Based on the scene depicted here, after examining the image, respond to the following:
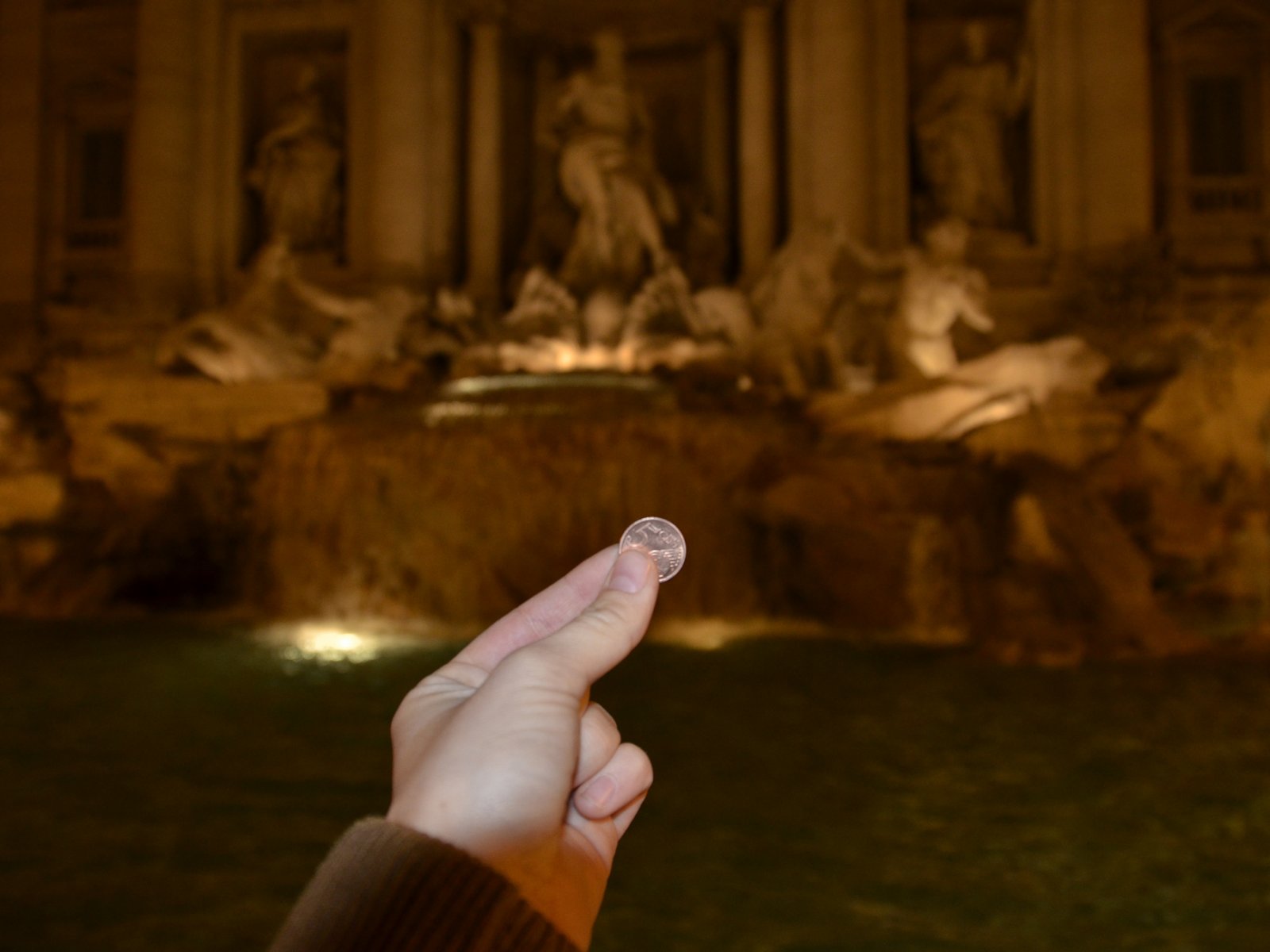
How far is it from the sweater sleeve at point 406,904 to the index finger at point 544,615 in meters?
0.30

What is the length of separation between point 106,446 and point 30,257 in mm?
7170

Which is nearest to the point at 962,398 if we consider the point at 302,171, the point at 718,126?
the point at 718,126

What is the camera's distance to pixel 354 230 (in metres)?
12.3

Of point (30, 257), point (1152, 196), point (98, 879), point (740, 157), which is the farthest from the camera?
point (30, 257)

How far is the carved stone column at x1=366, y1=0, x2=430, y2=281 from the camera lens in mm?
11719

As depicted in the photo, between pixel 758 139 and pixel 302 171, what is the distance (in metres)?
5.91

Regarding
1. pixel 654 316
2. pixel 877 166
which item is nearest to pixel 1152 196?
pixel 877 166

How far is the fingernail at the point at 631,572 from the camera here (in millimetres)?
1045

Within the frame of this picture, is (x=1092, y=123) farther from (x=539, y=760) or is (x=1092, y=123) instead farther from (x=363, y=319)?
(x=539, y=760)

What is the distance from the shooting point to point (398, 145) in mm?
11812

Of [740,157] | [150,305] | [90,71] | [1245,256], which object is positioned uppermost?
[90,71]

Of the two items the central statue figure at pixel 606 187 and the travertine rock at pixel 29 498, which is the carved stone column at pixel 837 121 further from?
the travertine rock at pixel 29 498

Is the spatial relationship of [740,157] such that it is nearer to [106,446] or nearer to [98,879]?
[106,446]

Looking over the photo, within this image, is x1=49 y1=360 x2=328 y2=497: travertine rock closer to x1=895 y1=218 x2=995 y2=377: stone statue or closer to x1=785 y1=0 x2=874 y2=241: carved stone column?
x1=895 y1=218 x2=995 y2=377: stone statue
